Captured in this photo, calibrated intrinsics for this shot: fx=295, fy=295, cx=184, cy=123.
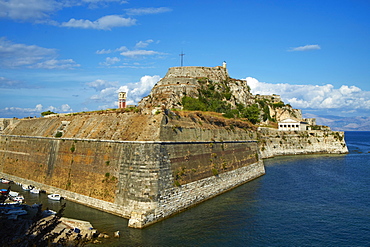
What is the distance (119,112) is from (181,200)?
36.3ft

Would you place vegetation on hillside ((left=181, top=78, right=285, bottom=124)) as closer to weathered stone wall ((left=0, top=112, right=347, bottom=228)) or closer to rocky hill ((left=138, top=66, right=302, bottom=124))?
rocky hill ((left=138, top=66, right=302, bottom=124))

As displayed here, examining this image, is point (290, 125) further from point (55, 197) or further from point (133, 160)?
point (55, 197)

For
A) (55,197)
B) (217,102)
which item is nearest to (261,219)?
(55,197)

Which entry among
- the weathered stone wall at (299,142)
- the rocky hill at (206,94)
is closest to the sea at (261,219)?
the rocky hill at (206,94)

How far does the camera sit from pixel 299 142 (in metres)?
79.4

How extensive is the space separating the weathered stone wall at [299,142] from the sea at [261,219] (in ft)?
115

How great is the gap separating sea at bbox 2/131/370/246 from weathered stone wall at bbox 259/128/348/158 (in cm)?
3514

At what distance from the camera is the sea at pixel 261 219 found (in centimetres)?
2144

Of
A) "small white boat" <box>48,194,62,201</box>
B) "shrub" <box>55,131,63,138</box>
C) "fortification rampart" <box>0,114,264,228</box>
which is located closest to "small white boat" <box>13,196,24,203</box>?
"small white boat" <box>48,194,62,201</box>

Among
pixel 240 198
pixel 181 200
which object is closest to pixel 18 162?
pixel 181 200

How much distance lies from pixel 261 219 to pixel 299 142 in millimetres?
58638

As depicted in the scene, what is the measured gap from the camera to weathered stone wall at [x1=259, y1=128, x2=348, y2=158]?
244 ft

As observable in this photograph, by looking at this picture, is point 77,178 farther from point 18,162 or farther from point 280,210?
point 280,210

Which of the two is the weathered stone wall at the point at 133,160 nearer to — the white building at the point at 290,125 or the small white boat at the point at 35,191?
the small white boat at the point at 35,191
